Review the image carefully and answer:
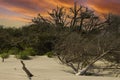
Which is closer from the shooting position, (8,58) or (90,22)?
(8,58)

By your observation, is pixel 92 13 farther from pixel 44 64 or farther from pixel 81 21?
pixel 44 64

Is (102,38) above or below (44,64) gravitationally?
above

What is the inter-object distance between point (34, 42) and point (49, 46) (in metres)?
1.18

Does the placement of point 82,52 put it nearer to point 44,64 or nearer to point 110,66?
point 110,66

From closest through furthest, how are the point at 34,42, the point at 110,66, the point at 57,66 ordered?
the point at 110,66 < the point at 57,66 < the point at 34,42

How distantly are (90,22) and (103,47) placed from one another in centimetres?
2516

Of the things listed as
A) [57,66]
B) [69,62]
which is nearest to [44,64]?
[57,66]

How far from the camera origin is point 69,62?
1909 centimetres

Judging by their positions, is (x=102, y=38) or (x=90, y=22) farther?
(x=90, y=22)

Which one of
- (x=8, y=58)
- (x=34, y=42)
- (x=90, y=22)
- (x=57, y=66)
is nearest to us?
(x=57, y=66)

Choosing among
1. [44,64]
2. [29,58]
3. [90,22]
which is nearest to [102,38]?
[44,64]

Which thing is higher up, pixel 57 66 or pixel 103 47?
pixel 103 47

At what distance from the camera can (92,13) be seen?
1722 inches

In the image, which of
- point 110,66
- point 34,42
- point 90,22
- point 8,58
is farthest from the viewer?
point 90,22
